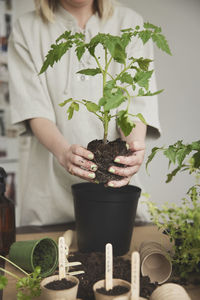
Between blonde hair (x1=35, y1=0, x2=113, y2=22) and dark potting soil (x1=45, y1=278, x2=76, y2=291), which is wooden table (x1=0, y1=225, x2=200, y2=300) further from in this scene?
blonde hair (x1=35, y1=0, x2=113, y2=22)

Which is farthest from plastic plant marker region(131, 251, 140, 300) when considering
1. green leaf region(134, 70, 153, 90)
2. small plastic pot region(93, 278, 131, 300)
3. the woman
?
the woman

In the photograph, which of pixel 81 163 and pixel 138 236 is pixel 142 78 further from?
pixel 138 236

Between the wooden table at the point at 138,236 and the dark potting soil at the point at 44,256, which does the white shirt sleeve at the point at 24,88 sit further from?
the dark potting soil at the point at 44,256

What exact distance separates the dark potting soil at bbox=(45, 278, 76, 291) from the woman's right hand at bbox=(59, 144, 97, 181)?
1.05 ft

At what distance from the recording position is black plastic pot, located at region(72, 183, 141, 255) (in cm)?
103

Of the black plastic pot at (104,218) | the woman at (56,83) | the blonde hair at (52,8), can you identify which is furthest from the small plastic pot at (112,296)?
the blonde hair at (52,8)

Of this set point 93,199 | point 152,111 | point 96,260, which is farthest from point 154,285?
point 152,111

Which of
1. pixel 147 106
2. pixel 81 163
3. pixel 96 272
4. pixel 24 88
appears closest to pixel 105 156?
pixel 81 163

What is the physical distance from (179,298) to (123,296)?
11 cm

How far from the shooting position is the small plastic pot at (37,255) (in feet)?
3.05

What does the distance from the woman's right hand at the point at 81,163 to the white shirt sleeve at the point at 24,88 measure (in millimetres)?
359

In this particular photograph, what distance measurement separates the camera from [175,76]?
116 inches

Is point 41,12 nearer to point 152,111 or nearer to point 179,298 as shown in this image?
point 152,111

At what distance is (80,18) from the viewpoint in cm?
150
